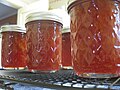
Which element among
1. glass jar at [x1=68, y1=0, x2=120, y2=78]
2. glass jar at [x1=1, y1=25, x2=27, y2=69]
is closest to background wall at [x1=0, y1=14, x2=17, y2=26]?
glass jar at [x1=1, y1=25, x2=27, y2=69]

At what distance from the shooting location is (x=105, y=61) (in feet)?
0.79

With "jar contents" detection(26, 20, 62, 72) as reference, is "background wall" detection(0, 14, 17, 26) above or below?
above

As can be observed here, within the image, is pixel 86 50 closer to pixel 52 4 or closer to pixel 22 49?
pixel 22 49

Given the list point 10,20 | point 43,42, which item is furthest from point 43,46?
point 10,20

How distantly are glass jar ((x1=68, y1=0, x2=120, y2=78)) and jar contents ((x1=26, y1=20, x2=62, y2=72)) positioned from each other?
0.11 metres

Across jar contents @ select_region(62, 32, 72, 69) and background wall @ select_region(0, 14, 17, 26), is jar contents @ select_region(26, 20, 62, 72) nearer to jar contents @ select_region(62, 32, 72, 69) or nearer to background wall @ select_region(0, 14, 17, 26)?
jar contents @ select_region(62, 32, 72, 69)

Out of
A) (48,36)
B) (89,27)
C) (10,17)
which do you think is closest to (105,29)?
(89,27)

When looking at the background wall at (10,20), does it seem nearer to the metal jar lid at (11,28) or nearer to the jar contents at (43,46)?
the metal jar lid at (11,28)

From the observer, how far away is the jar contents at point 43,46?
36 cm

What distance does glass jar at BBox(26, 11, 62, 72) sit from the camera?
1.20ft

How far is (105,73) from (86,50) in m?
0.04

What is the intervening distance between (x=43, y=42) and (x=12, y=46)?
0.19 metres

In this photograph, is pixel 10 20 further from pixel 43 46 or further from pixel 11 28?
pixel 43 46

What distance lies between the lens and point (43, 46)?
371 mm
